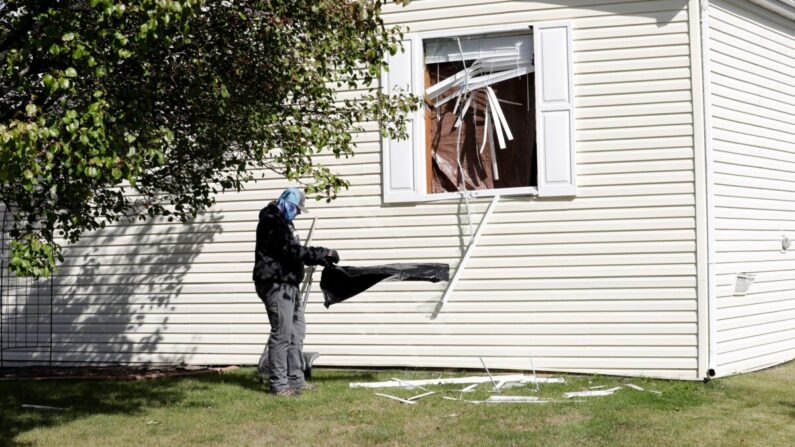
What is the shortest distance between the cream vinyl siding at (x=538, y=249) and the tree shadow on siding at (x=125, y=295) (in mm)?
42

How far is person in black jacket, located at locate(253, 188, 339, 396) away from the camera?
28.1 feet

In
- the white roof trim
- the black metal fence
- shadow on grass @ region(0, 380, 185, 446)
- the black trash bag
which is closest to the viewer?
shadow on grass @ region(0, 380, 185, 446)

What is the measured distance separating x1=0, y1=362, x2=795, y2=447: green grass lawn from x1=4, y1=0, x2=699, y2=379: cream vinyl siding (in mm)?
638

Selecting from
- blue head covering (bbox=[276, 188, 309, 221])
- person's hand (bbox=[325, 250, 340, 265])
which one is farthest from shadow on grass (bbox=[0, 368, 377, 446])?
blue head covering (bbox=[276, 188, 309, 221])

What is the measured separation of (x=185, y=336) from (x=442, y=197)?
132 inches

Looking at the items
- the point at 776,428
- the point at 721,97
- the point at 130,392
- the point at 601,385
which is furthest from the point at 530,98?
the point at 130,392

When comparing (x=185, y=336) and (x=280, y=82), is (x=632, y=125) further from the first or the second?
(x=185, y=336)

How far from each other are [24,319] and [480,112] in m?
6.06

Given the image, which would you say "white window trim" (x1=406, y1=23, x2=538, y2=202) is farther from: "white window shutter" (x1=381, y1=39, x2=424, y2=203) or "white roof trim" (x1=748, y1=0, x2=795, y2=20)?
"white roof trim" (x1=748, y1=0, x2=795, y2=20)

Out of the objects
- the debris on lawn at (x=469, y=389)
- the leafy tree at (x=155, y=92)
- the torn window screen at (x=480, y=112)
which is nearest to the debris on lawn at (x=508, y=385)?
the debris on lawn at (x=469, y=389)

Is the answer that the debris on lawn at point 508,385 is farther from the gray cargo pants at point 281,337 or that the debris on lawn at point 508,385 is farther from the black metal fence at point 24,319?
the black metal fence at point 24,319

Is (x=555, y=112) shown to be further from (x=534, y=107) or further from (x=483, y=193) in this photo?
(x=483, y=193)

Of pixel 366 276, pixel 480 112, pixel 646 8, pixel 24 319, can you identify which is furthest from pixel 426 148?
pixel 24 319

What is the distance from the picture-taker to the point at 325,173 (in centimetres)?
795
